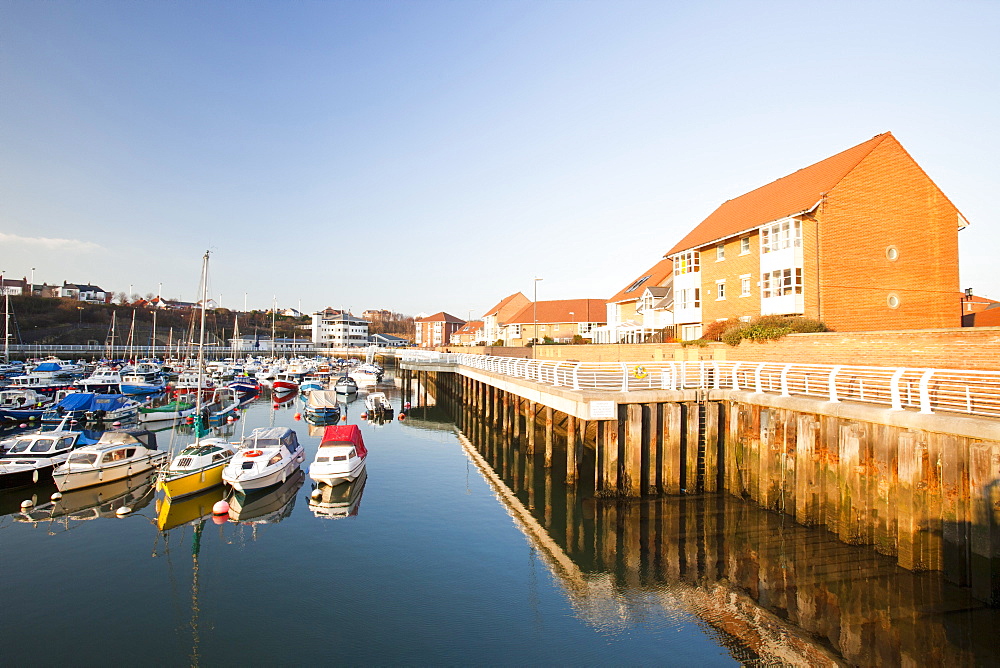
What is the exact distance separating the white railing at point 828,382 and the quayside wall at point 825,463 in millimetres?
728

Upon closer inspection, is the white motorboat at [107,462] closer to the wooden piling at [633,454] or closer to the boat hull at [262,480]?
the boat hull at [262,480]

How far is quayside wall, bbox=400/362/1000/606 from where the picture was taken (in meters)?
10.9

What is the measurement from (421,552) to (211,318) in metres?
175

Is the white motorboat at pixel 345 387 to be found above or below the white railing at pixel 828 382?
below

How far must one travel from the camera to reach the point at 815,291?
29.6 m

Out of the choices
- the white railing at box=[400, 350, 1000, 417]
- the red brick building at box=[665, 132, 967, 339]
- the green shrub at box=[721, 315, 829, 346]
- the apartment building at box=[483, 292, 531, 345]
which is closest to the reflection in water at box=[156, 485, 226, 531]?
the white railing at box=[400, 350, 1000, 417]

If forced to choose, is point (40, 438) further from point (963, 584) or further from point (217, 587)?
point (963, 584)

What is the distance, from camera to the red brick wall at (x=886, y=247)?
29766mm

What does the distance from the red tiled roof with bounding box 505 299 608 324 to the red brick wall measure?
152 ft

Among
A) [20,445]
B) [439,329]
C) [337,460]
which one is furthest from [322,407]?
[439,329]

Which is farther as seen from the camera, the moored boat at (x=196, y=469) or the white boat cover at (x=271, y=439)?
the white boat cover at (x=271, y=439)

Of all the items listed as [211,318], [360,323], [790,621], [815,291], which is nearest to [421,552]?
[790,621]

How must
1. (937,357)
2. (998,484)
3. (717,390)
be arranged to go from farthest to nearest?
(717,390)
(937,357)
(998,484)

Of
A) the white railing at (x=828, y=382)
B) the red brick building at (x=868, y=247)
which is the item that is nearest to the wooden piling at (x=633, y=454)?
the white railing at (x=828, y=382)
